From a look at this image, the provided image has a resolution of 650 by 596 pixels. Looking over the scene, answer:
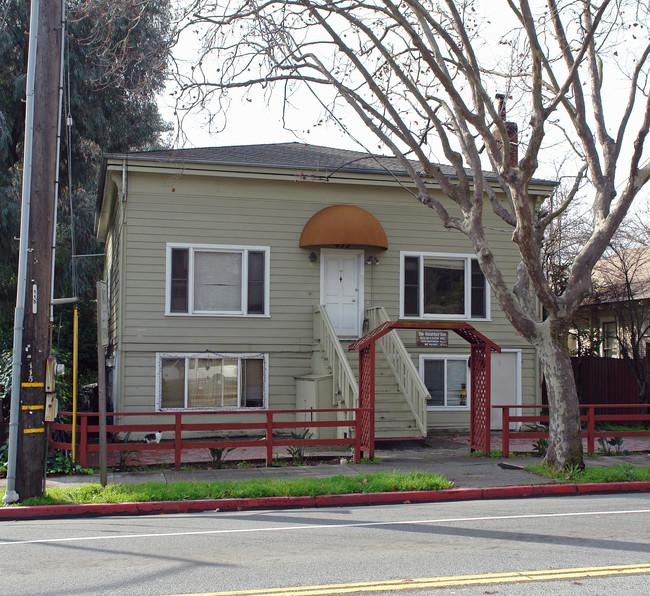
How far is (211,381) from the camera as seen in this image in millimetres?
17797

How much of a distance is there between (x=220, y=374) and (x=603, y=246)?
9285mm

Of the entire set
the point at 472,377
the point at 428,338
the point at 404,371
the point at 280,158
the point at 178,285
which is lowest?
the point at 472,377

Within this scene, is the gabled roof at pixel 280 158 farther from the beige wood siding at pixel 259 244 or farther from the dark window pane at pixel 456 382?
the dark window pane at pixel 456 382

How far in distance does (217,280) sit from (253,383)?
104 inches

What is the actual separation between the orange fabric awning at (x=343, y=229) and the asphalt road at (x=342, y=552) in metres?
8.67

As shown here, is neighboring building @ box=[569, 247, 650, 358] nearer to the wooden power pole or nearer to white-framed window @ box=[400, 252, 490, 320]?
white-framed window @ box=[400, 252, 490, 320]

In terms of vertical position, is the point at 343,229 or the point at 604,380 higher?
the point at 343,229

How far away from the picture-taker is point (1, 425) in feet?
45.8

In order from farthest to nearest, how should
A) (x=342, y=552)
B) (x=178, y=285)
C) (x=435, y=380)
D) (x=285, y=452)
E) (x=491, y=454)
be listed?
(x=435, y=380)
(x=178, y=285)
(x=285, y=452)
(x=491, y=454)
(x=342, y=552)

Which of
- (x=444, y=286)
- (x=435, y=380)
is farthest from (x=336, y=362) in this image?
(x=444, y=286)

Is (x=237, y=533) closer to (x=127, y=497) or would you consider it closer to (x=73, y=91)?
(x=127, y=497)

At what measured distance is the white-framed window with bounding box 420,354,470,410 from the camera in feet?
63.0

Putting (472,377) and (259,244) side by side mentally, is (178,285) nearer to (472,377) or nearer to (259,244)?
(259,244)

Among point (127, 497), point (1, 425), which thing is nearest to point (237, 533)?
point (127, 497)
